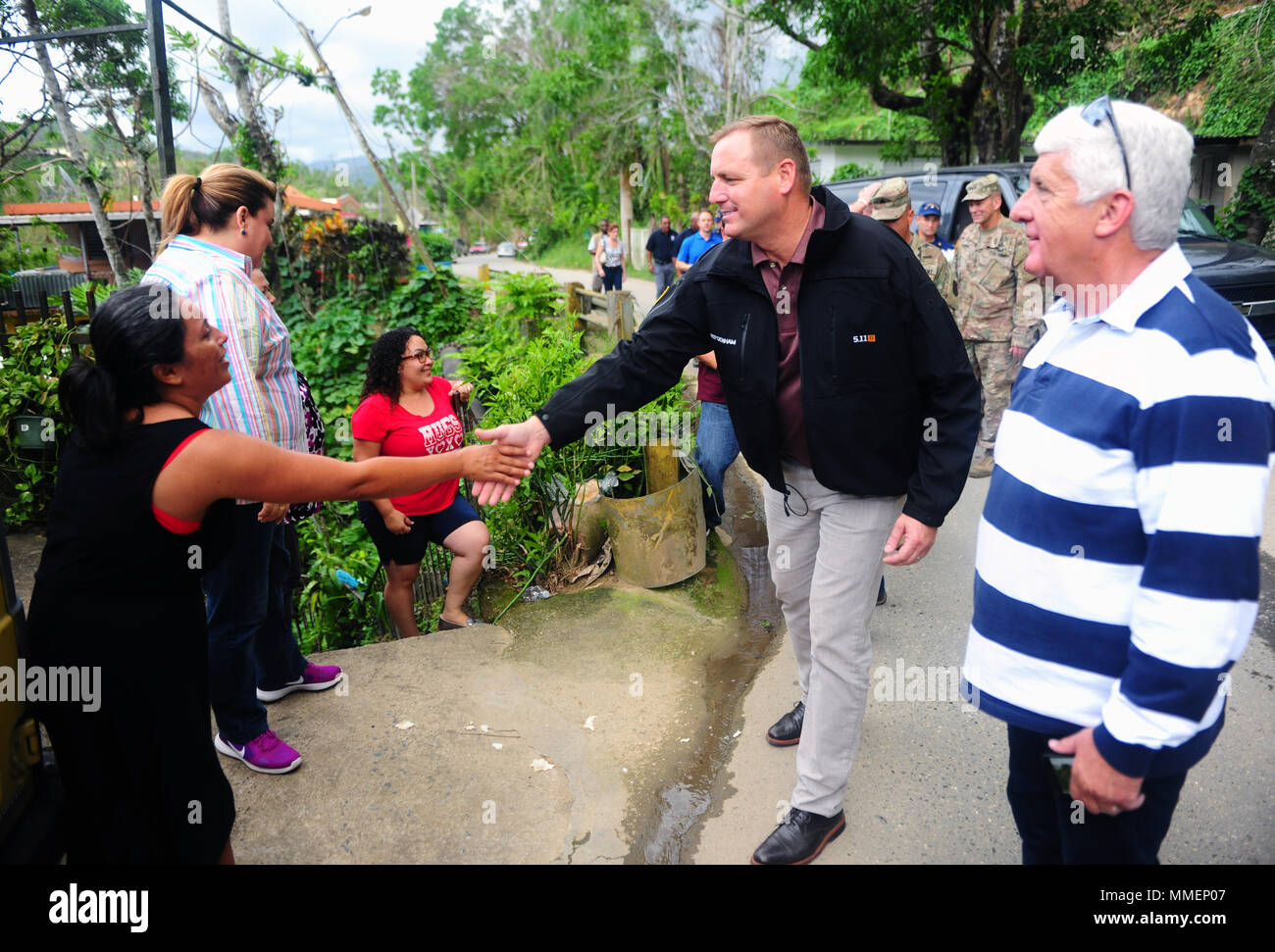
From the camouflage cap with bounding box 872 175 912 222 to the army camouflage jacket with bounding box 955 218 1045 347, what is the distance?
1.44m

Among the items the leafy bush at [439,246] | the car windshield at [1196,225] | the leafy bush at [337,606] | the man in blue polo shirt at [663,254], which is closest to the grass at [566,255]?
the leafy bush at [439,246]

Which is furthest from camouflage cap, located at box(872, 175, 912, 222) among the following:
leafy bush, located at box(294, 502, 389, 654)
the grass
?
the grass

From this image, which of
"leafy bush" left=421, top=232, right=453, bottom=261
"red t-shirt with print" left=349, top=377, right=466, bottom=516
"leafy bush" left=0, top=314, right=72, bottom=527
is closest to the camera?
"red t-shirt with print" left=349, top=377, right=466, bottom=516

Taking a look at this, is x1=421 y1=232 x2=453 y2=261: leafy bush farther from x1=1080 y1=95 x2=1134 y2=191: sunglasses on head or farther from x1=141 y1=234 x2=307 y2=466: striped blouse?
x1=1080 y1=95 x2=1134 y2=191: sunglasses on head

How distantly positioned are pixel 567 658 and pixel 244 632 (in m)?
1.46

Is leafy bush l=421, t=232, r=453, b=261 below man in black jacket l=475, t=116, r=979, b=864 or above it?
above

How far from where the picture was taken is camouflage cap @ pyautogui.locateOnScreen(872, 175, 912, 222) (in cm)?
550

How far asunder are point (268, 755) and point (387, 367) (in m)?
1.85

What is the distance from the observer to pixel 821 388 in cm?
258

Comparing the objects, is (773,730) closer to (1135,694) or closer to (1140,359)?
(1135,694)

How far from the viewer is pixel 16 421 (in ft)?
19.0

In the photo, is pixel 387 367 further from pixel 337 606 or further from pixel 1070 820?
pixel 1070 820

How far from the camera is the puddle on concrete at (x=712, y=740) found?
116 inches

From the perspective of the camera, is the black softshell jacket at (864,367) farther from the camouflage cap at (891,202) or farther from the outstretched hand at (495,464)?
the camouflage cap at (891,202)
